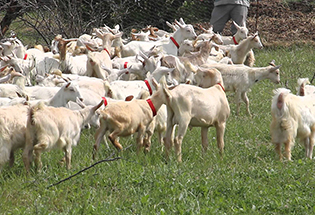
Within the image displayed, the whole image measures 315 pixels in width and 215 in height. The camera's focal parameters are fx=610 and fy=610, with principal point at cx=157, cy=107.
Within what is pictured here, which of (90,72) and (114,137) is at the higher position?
(114,137)

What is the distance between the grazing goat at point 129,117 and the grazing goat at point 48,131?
1.39 feet

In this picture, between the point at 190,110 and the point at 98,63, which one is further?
the point at 98,63

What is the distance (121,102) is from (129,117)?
30 cm

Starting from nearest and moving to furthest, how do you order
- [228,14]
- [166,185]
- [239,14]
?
[166,185]
[239,14]
[228,14]

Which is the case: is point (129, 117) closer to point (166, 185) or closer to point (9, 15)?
point (166, 185)

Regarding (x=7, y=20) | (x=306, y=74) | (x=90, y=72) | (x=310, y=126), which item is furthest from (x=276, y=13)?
(x=310, y=126)

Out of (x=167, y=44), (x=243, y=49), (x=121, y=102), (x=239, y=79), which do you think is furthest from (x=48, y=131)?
(x=243, y=49)

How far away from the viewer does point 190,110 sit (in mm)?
7355

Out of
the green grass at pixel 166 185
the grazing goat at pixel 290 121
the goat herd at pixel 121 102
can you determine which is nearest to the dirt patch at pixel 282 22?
the goat herd at pixel 121 102

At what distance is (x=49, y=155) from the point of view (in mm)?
7453

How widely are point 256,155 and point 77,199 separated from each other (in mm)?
2816

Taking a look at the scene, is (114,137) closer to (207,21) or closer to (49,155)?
(49,155)

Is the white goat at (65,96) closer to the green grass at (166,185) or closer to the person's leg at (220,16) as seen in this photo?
the green grass at (166,185)

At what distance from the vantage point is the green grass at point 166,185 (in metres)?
5.72
